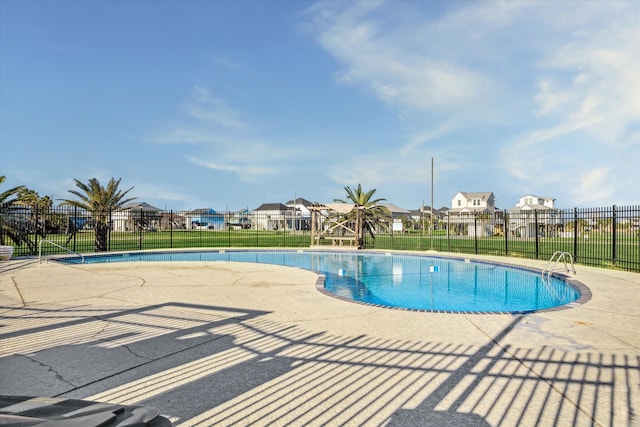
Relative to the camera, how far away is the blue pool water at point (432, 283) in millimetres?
9570

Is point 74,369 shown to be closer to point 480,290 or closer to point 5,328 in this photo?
point 5,328

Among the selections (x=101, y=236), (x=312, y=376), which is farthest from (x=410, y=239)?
(x=312, y=376)

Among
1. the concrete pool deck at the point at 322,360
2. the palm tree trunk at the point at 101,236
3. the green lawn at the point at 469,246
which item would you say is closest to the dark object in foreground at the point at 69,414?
the concrete pool deck at the point at 322,360

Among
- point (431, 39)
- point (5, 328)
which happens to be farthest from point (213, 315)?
point (431, 39)

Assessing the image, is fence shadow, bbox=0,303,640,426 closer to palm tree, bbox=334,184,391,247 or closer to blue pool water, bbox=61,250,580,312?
blue pool water, bbox=61,250,580,312

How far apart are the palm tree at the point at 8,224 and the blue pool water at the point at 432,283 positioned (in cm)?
286

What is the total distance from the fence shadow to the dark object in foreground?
1693mm

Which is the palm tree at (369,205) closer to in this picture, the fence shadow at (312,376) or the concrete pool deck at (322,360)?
the concrete pool deck at (322,360)

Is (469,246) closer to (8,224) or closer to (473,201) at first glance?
(8,224)

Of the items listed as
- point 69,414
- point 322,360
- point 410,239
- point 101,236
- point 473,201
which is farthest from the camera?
point 473,201

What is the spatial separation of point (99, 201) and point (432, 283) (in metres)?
20.0

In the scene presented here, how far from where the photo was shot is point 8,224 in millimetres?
16594

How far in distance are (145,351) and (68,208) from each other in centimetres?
2111

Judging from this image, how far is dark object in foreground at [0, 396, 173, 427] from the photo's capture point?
1276mm
